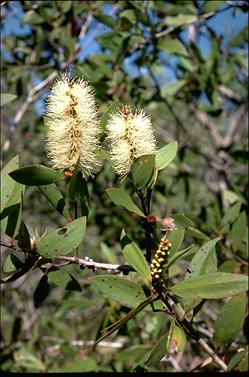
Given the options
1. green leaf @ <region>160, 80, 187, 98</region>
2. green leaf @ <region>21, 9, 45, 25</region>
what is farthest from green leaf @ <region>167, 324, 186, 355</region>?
green leaf @ <region>21, 9, 45, 25</region>

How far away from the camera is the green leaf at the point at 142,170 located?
39.5 inches

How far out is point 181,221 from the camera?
113cm

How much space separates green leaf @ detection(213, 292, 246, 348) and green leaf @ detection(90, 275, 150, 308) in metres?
0.18

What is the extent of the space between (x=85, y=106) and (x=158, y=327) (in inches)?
58.6

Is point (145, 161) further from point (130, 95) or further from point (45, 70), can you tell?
point (45, 70)

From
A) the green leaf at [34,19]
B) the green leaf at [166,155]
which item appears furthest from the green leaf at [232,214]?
the green leaf at [34,19]

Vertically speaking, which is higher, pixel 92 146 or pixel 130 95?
pixel 130 95

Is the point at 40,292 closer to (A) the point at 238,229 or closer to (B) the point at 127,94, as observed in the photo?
(A) the point at 238,229

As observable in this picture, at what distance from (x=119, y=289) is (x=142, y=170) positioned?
0.27 metres

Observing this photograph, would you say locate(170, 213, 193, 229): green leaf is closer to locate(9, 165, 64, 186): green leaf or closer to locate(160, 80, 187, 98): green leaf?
locate(9, 165, 64, 186): green leaf

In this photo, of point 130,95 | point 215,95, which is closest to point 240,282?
point 130,95

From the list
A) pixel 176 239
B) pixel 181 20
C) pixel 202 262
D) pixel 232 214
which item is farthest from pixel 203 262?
pixel 181 20

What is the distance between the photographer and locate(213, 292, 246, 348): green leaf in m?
1.06

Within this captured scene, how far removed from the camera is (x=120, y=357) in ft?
7.64
